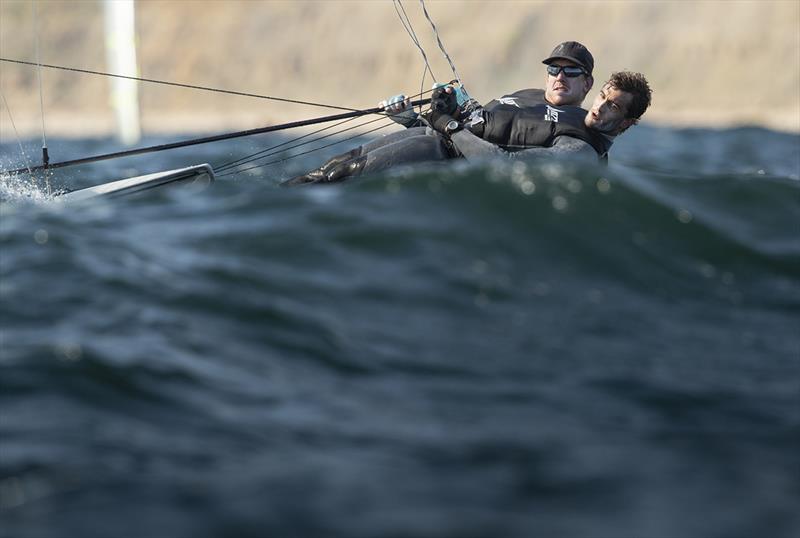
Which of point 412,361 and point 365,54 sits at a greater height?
point 365,54

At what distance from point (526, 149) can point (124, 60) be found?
18148 millimetres

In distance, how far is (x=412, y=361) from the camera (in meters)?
4.09

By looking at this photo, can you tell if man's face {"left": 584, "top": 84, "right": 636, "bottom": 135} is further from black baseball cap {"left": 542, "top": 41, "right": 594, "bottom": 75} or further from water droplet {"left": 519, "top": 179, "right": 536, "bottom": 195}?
water droplet {"left": 519, "top": 179, "right": 536, "bottom": 195}

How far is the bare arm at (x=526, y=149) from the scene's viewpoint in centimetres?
732

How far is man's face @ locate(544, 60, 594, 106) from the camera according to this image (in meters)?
7.93

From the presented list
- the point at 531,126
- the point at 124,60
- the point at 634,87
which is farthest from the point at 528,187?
the point at 124,60

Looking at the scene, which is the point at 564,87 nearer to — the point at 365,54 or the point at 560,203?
the point at 560,203

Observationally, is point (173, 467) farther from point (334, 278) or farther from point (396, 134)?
point (396, 134)

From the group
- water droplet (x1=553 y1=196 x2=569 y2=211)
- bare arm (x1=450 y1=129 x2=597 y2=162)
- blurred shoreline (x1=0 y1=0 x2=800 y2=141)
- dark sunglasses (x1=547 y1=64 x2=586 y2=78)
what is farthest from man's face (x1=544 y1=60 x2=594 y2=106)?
blurred shoreline (x1=0 y1=0 x2=800 y2=141)

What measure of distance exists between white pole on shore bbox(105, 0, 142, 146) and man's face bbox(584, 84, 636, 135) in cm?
1765

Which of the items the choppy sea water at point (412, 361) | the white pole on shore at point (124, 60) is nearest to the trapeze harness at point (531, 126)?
the choppy sea water at point (412, 361)

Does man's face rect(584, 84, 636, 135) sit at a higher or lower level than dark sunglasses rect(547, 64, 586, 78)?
lower

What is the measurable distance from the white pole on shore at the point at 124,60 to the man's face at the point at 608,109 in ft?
57.9

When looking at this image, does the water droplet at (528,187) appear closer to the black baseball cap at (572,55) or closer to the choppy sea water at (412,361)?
the choppy sea water at (412,361)
